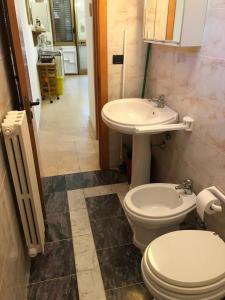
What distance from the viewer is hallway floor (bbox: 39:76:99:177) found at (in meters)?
2.72

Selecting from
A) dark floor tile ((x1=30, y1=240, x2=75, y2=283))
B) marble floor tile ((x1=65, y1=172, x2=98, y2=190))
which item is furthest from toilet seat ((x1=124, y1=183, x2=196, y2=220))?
marble floor tile ((x1=65, y1=172, x2=98, y2=190))

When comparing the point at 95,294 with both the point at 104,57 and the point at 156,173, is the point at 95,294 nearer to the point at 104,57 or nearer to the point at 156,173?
the point at 156,173

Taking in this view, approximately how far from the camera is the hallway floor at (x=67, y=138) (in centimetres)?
272

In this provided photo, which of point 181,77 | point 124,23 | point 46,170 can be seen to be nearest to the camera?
point 181,77

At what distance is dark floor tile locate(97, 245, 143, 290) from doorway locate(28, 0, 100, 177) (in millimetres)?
1099

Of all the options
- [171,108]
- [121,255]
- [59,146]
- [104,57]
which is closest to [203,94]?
[171,108]

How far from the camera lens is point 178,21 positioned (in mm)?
1422

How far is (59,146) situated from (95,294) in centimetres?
201

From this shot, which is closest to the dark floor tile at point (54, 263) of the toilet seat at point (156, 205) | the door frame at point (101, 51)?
the toilet seat at point (156, 205)

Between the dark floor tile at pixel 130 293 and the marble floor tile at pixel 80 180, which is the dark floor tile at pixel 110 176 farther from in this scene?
the dark floor tile at pixel 130 293

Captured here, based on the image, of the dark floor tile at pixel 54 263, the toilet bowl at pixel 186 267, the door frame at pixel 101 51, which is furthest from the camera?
the door frame at pixel 101 51

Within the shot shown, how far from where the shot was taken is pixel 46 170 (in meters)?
2.63

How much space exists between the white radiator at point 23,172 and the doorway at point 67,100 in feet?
3.53

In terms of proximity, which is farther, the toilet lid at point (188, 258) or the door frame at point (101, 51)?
the door frame at point (101, 51)
